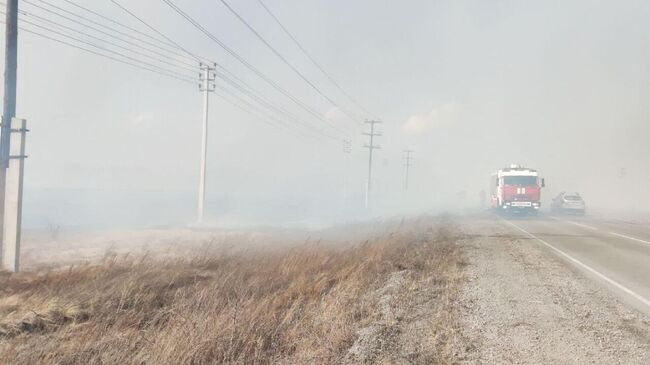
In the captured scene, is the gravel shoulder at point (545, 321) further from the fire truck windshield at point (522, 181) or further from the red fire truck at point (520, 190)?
the fire truck windshield at point (522, 181)

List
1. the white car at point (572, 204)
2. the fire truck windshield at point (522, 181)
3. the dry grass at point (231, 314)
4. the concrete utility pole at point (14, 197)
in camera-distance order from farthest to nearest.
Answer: the white car at point (572, 204)
the fire truck windshield at point (522, 181)
the concrete utility pole at point (14, 197)
the dry grass at point (231, 314)

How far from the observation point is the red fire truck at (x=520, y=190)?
3388 cm

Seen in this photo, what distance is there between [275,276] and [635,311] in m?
6.30

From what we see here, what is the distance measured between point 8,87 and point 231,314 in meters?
9.10

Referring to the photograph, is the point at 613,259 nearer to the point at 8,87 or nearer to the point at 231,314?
the point at 231,314

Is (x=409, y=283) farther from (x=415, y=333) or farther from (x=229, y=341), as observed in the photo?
(x=229, y=341)

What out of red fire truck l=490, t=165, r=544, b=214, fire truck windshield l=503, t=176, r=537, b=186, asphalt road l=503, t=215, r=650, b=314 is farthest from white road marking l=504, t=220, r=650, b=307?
fire truck windshield l=503, t=176, r=537, b=186

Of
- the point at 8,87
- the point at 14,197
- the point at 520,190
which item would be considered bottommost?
the point at 14,197

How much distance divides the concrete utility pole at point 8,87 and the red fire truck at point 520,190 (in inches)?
1302

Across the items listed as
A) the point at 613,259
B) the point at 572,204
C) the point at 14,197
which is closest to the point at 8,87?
the point at 14,197

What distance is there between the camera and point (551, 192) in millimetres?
82188

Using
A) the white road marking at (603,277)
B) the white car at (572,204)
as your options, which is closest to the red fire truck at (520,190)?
the white car at (572,204)

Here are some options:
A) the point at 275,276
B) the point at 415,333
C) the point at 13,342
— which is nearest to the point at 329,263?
the point at 275,276

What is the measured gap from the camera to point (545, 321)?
592 cm
